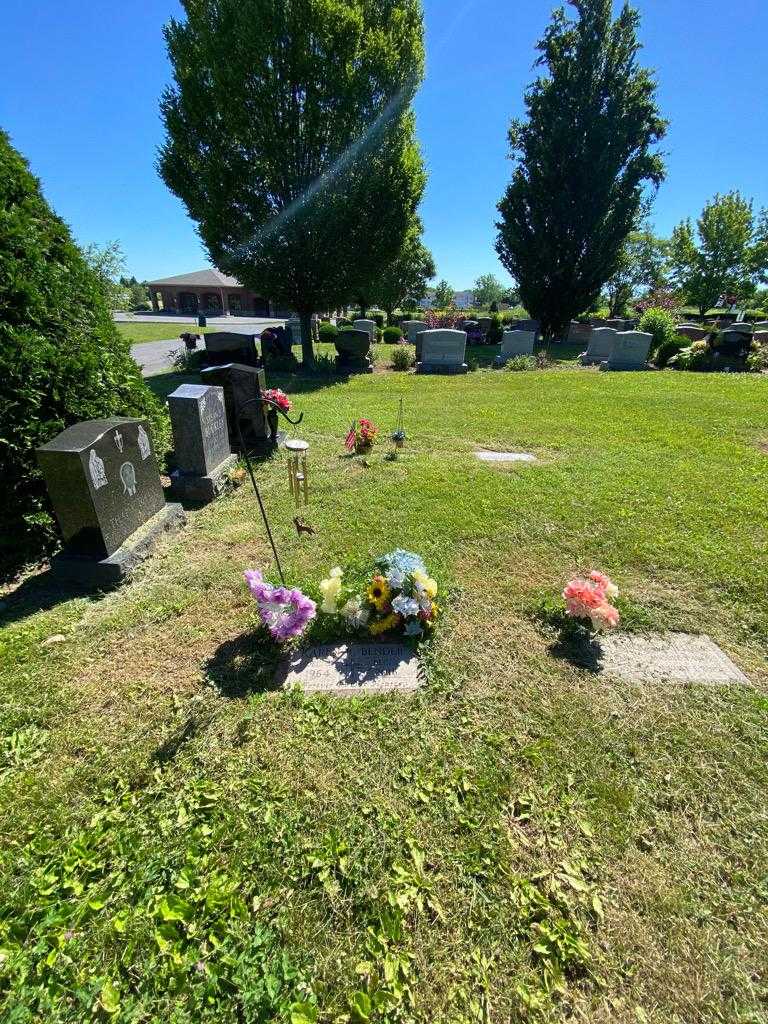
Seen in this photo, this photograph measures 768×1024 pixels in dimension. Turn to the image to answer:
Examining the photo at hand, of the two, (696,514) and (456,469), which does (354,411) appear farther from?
(696,514)

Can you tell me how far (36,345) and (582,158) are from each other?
26653 millimetres

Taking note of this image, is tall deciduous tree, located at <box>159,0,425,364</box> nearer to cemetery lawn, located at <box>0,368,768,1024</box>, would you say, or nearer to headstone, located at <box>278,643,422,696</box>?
cemetery lawn, located at <box>0,368,768,1024</box>

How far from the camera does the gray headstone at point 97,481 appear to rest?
345cm

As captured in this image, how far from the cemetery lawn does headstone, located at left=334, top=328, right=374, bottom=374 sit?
1302 centimetres

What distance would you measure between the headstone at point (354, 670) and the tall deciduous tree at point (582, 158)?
A: 2631 cm

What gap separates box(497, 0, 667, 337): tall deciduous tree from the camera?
21.2 metres

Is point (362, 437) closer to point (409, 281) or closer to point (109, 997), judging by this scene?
point (109, 997)

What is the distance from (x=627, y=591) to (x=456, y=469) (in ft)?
10.4

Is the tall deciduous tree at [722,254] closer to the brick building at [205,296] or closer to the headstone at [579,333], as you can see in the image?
the headstone at [579,333]

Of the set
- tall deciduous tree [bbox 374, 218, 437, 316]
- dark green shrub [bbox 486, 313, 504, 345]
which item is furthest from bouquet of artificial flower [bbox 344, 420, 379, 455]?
dark green shrub [bbox 486, 313, 504, 345]

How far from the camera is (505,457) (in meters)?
7.04

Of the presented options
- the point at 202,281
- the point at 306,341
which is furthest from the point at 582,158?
the point at 202,281

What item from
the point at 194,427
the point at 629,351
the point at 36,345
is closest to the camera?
the point at 36,345

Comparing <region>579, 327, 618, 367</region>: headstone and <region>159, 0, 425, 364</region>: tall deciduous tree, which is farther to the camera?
<region>579, 327, 618, 367</region>: headstone
